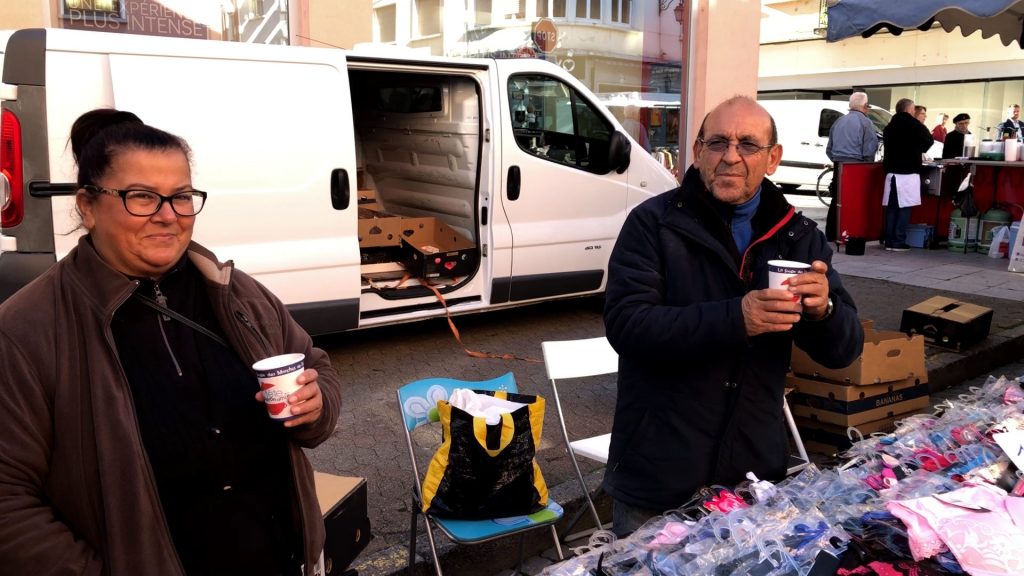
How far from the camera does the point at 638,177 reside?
697 cm

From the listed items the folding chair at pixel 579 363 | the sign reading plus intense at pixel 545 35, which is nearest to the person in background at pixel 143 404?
the folding chair at pixel 579 363

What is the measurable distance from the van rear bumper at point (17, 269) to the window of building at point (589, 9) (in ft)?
23.5

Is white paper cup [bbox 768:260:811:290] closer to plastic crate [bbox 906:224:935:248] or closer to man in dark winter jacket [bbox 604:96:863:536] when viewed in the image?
man in dark winter jacket [bbox 604:96:863:536]

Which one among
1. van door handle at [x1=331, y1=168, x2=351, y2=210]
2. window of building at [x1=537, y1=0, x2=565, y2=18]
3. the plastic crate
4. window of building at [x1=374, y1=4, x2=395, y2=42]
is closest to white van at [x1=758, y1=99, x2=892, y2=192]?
the plastic crate

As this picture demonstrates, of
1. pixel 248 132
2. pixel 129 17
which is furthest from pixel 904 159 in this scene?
pixel 129 17

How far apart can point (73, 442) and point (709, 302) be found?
1565 millimetres

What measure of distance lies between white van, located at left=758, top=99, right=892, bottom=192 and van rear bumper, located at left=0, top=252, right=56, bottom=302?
1579 cm

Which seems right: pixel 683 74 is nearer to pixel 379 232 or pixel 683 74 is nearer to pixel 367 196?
pixel 367 196

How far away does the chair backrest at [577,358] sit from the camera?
3.90 metres

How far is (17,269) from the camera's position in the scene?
4496mm

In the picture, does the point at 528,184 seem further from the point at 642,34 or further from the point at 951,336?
the point at 642,34

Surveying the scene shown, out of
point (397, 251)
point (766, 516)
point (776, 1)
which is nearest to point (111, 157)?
point (766, 516)

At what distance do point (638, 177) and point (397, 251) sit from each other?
206cm

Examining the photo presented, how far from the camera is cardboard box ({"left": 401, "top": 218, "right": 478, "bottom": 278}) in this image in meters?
6.22
